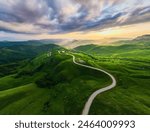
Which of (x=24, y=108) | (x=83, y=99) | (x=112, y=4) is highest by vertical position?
(x=112, y=4)

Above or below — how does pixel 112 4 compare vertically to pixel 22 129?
above

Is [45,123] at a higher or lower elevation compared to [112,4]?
lower

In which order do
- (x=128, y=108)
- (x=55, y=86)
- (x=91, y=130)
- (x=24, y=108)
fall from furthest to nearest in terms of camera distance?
(x=55, y=86) < (x=24, y=108) < (x=128, y=108) < (x=91, y=130)

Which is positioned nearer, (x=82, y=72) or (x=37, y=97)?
(x=37, y=97)

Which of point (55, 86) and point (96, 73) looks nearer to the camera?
point (55, 86)

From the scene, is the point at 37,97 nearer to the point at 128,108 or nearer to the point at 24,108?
the point at 24,108

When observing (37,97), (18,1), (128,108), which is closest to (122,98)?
(128,108)

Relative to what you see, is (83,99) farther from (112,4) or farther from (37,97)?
(112,4)

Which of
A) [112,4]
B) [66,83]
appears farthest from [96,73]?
[112,4]

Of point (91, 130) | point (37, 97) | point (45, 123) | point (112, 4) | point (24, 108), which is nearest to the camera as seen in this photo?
point (91, 130)

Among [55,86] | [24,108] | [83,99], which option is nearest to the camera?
[83,99]
